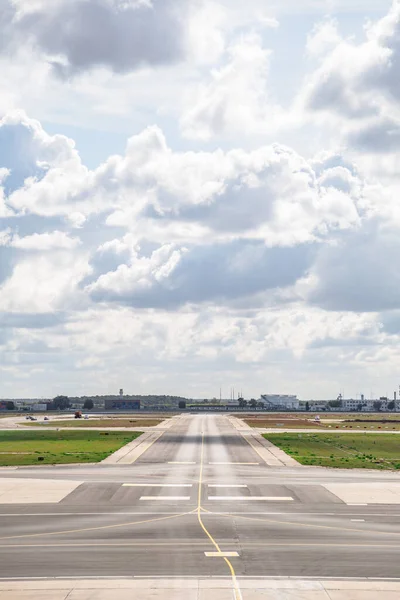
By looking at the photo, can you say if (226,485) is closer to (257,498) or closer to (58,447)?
(257,498)

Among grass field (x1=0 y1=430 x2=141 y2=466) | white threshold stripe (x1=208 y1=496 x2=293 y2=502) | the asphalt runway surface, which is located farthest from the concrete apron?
grass field (x1=0 y1=430 x2=141 y2=466)

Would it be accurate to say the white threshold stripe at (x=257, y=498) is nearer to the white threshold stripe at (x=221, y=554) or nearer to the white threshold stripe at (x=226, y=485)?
the white threshold stripe at (x=226, y=485)

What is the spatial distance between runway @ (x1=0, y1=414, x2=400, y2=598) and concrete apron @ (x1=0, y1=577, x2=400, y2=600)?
74cm

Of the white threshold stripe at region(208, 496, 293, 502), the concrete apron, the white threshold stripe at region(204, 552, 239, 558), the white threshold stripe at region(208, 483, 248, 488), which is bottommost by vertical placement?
the concrete apron

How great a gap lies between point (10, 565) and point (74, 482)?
A: 29.8 m

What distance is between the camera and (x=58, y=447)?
103938 millimetres

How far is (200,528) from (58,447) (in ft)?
208

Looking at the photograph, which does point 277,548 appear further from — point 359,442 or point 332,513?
point 359,442

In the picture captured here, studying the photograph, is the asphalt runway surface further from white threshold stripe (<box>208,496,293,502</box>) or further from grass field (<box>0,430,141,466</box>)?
grass field (<box>0,430,141,466</box>)

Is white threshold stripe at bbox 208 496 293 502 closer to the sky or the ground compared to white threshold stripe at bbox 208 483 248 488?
closer to the ground

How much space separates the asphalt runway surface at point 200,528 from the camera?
3538 cm

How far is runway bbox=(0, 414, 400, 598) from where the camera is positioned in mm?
35312

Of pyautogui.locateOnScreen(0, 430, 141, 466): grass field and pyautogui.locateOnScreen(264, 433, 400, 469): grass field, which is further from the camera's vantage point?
pyautogui.locateOnScreen(0, 430, 141, 466): grass field

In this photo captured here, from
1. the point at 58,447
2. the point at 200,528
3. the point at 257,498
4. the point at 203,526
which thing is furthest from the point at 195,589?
the point at 58,447
